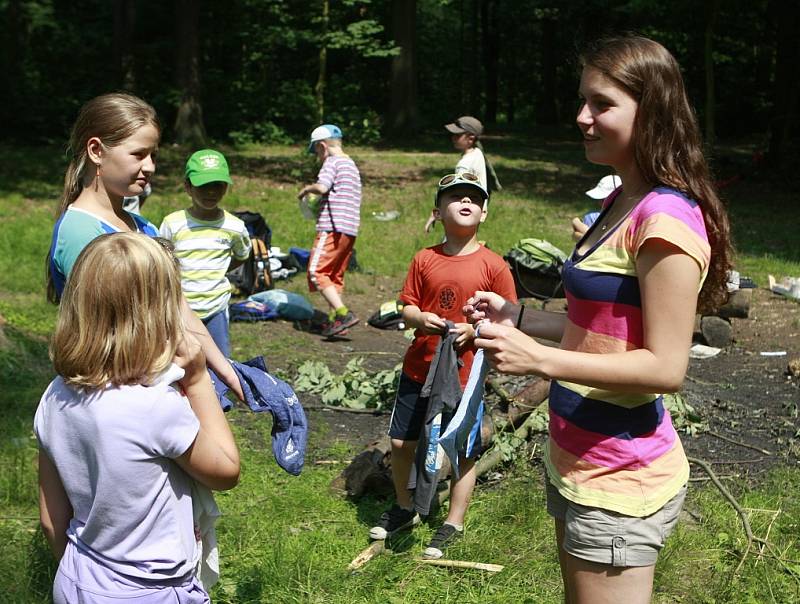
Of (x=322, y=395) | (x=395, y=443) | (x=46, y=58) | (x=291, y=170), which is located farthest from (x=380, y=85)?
(x=395, y=443)

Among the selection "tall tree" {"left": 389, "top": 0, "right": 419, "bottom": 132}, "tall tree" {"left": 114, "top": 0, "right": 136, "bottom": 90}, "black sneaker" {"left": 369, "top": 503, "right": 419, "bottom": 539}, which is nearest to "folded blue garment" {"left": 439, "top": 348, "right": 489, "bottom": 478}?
"black sneaker" {"left": 369, "top": 503, "right": 419, "bottom": 539}

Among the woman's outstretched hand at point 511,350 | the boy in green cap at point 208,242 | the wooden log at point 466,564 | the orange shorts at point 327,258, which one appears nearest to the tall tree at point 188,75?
the orange shorts at point 327,258

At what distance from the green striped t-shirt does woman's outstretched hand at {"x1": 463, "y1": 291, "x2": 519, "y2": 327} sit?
2958 mm

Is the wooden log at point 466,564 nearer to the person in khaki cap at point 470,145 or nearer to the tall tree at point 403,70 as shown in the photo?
the person in khaki cap at point 470,145

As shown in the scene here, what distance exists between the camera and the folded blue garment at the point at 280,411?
311 centimetres

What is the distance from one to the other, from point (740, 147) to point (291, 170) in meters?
15.7

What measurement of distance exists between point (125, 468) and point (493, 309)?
124 centimetres

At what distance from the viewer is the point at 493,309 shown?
2.87 m

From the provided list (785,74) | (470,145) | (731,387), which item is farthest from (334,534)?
(785,74)

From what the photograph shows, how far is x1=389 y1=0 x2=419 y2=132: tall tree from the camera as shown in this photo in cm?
2608

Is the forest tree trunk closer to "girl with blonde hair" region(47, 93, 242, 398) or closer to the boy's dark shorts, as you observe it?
the boy's dark shorts

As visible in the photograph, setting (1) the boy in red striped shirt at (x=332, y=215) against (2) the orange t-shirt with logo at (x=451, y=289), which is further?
(1) the boy in red striped shirt at (x=332, y=215)

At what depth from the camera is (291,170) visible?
768 inches

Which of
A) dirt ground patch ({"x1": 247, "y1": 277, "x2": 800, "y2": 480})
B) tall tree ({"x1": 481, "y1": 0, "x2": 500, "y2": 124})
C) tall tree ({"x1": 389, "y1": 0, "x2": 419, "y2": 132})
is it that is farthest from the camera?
tall tree ({"x1": 481, "y1": 0, "x2": 500, "y2": 124})
